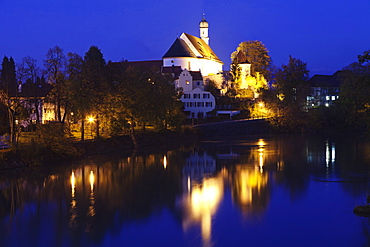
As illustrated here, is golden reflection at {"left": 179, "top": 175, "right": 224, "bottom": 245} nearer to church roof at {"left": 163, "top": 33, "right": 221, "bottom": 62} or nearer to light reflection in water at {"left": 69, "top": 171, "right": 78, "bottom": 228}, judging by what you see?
light reflection in water at {"left": 69, "top": 171, "right": 78, "bottom": 228}

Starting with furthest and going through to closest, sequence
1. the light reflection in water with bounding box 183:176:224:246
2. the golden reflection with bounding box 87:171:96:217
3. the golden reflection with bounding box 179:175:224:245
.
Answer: the golden reflection with bounding box 87:171:96:217
the golden reflection with bounding box 179:175:224:245
the light reflection in water with bounding box 183:176:224:246

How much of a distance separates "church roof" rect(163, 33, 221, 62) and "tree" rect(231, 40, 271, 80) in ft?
25.9

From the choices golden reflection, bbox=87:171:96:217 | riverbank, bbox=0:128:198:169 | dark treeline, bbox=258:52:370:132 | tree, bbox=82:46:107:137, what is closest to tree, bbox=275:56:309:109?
dark treeline, bbox=258:52:370:132

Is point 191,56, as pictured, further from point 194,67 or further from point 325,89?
point 325,89

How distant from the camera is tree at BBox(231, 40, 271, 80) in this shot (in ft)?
317

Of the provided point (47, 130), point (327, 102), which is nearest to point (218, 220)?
point (47, 130)

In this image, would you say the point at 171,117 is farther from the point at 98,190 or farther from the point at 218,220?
the point at 218,220

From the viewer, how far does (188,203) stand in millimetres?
22906

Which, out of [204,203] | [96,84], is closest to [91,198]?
[204,203]

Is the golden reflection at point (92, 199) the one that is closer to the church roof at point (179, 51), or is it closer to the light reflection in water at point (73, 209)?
the light reflection in water at point (73, 209)

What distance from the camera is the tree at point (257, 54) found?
317 ft

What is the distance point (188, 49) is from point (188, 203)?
258 feet

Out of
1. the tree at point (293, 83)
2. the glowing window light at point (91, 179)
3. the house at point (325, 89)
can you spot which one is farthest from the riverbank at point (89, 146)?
the house at point (325, 89)

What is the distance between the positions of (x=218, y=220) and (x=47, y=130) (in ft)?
70.8
